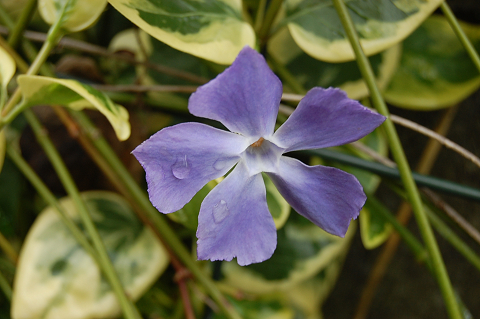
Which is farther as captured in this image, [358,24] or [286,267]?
[286,267]

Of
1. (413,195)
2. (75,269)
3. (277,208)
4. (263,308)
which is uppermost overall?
(413,195)

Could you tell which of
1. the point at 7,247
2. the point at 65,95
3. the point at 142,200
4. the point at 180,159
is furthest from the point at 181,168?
the point at 7,247

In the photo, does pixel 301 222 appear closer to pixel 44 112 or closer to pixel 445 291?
pixel 445 291

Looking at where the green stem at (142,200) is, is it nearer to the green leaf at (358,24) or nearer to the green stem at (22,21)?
the green stem at (22,21)

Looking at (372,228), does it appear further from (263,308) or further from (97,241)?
(97,241)

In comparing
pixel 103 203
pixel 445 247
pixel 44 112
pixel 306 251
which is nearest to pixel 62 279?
pixel 103 203

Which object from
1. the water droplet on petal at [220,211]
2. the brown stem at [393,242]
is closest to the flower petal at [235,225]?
the water droplet on petal at [220,211]
